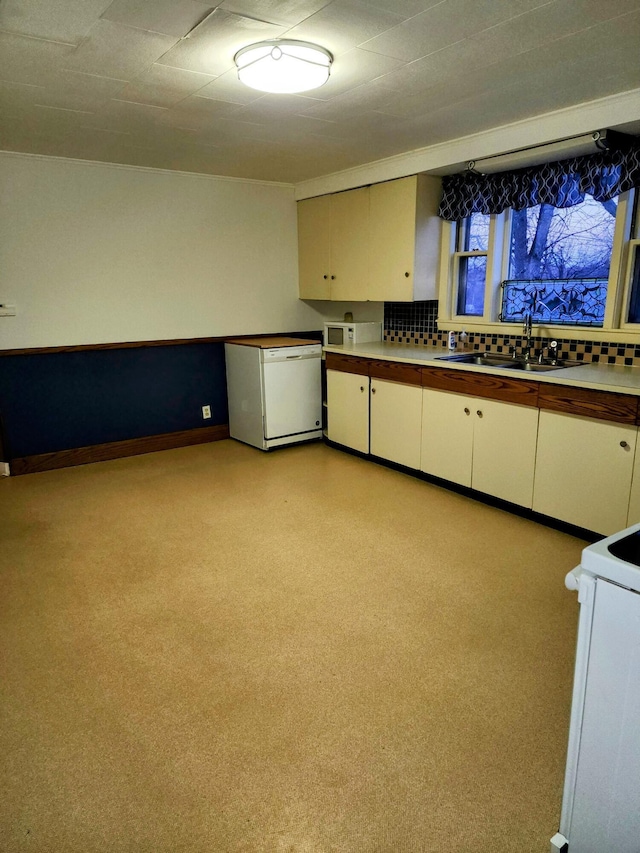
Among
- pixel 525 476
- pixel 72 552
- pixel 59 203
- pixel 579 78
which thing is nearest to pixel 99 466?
pixel 72 552

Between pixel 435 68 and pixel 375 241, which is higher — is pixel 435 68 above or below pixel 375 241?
above

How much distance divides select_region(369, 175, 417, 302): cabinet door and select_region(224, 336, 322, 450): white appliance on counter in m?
0.76

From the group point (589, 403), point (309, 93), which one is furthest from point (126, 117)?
point (589, 403)

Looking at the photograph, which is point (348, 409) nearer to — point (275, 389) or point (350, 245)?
point (275, 389)

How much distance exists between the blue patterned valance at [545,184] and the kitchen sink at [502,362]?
95 centimetres

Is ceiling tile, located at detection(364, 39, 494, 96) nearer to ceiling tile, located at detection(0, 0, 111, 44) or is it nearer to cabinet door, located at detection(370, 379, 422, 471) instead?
ceiling tile, located at detection(0, 0, 111, 44)

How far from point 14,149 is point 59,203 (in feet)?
1.34

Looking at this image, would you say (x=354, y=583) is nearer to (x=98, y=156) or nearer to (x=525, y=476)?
(x=525, y=476)

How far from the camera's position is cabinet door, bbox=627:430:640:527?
2.69m

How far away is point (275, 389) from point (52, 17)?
112 inches

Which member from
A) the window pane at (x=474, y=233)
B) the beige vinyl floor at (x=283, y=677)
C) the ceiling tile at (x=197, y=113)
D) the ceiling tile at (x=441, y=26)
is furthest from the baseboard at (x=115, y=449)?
the ceiling tile at (x=441, y=26)

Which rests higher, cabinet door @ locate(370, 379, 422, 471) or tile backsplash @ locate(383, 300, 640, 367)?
tile backsplash @ locate(383, 300, 640, 367)

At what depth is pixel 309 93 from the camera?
276cm

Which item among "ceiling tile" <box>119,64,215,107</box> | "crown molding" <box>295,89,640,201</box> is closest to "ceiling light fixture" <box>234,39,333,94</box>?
"ceiling tile" <box>119,64,215,107</box>
